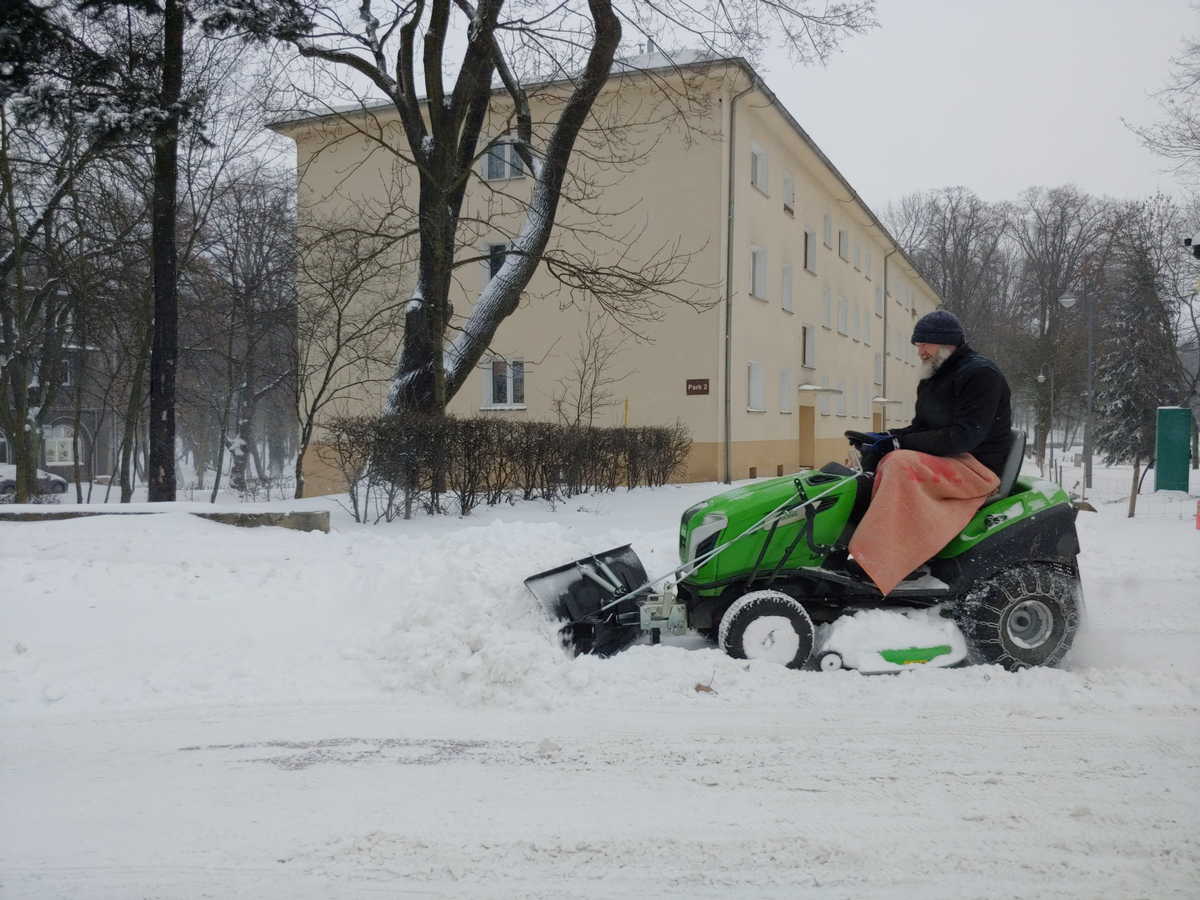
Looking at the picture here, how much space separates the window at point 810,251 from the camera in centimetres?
2927

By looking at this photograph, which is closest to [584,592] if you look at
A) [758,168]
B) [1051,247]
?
[758,168]

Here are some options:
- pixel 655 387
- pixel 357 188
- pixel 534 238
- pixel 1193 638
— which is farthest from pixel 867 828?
pixel 357 188

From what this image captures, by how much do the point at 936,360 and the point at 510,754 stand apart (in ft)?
10.6

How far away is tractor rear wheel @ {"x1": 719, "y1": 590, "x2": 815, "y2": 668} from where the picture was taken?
502cm

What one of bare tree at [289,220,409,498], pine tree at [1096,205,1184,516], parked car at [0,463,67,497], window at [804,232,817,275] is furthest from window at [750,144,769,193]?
parked car at [0,463,67,497]

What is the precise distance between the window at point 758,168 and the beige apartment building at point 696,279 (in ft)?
0.17

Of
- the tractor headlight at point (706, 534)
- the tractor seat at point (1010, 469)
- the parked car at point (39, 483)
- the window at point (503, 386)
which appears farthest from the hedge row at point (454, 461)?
the parked car at point (39, 483)

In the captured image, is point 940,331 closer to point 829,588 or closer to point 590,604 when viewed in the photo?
point 829,588

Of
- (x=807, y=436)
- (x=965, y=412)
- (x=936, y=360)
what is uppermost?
(x=807, y=436)

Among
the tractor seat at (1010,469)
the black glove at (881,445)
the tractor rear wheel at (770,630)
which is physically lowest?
the tractor rear wheel at (770,630)

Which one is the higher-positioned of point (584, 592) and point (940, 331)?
point (940, 331)

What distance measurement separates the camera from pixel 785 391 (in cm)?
2708

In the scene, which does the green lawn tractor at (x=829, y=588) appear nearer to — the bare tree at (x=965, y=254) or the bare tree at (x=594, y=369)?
the bare tree at (x=594, y=369)

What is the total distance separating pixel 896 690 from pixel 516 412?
19.3m
